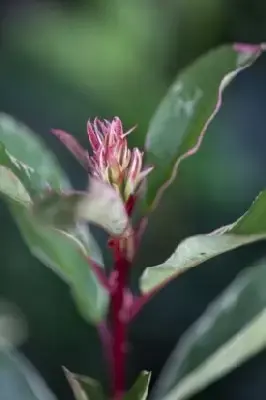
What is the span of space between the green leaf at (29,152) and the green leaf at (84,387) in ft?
0.45

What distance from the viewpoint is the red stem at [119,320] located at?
0.58 meters

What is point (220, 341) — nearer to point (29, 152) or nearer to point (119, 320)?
point (119, 320)

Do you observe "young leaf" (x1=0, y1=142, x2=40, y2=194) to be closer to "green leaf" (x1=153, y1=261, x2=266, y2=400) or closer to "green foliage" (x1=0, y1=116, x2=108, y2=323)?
"green foliage" (x1=0, y1=116, x2=108, y2=323)

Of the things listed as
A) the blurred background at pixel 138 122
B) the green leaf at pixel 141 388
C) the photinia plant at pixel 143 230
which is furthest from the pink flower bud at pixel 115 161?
the blurred background at pixel 138 122

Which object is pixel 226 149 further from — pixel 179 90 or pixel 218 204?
pixel 179 90

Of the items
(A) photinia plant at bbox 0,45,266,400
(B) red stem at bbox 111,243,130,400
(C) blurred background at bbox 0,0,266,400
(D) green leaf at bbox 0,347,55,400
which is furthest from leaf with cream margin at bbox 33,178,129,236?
(C) blurred background at bbox 0,0,266,400

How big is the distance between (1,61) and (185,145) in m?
0.96

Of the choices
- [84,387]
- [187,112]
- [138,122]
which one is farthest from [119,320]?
[138,122]

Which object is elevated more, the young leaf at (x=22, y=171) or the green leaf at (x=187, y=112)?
the young leaf at (x=22, y=171)

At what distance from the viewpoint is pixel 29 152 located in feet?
2.14

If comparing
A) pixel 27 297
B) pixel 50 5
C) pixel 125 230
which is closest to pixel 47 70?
pixel 50 5

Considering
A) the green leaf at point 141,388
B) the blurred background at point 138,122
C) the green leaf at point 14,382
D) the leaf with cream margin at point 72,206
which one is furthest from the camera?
the blurred background at point 138,122

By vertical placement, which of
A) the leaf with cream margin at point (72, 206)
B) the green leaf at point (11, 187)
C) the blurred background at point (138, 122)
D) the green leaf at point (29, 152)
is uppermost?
the leaf with cream margin at point (72, 206)

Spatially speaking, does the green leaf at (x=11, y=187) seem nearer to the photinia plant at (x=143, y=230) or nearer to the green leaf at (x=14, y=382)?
the photinia plant at (x=143, y=230)
